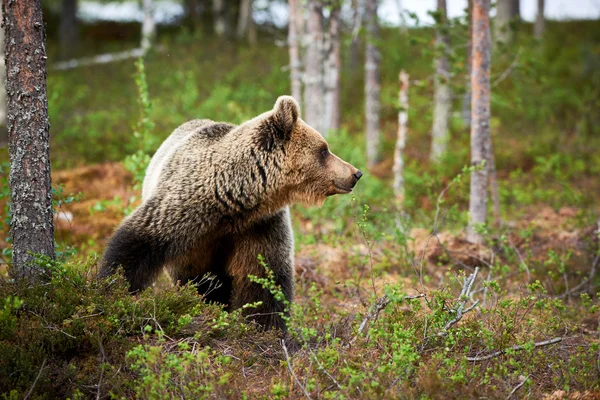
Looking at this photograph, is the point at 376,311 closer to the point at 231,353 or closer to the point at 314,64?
the point at 231,353

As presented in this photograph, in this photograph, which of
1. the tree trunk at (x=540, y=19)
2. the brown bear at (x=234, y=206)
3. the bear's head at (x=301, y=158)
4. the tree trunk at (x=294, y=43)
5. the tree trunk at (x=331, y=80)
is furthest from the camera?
the tree trunk at (x=540, y=19)

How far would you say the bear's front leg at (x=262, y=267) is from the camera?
17.8ft

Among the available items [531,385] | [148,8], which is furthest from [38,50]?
[148,8]

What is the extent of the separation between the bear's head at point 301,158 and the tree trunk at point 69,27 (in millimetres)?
26035

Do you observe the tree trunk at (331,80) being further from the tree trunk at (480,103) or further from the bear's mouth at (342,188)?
the bear's mouth at (342,188)

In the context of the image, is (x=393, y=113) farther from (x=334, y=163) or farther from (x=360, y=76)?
(x=334, y=163)

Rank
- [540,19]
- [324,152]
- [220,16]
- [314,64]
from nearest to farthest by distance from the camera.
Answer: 1. [324,152]
2. [314,64]
3. [540,19]
4. [220,16]

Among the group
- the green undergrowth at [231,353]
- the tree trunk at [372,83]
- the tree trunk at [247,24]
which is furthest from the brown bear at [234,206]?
the tree trunk at [247,24]

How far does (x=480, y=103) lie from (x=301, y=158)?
3.56 m

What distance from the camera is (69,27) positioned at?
98.1 feet

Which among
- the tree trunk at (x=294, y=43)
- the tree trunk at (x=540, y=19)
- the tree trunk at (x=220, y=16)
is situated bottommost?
the tree trunk at (x=294, y=43)

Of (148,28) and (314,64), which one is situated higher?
(148,28)

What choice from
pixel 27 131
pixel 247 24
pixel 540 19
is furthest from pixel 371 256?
pixel 247 24

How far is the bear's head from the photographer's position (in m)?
5.38
